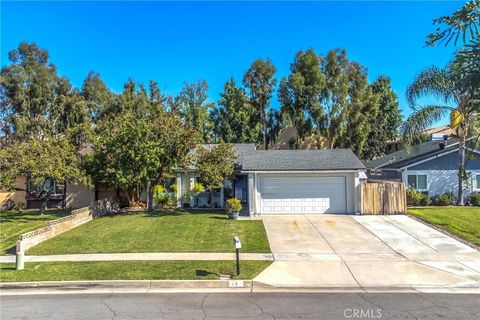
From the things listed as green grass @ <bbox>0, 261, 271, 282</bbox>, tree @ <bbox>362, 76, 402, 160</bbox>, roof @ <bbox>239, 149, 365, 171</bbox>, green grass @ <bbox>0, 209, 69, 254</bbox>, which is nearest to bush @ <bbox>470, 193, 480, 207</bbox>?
roof @ <bbox>239, 149, 365, 171</bbox>

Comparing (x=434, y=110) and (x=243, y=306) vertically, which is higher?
(x=434, y=110)

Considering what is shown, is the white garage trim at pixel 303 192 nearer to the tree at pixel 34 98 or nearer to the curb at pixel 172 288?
the curb at pixel 172 288

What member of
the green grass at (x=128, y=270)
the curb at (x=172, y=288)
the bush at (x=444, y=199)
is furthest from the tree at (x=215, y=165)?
the bush at (x=444, y=199)

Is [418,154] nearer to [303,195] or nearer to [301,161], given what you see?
[301,161]

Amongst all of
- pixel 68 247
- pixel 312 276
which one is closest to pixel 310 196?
pixel 312 276

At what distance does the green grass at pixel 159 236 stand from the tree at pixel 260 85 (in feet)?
64.7

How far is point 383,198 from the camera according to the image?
20969mm

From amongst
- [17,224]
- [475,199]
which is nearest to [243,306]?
[17,224]

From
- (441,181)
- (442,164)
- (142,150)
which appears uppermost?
(142,150)

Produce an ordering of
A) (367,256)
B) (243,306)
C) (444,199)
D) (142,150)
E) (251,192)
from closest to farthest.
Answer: (243,306), (367,256), (142,150), (251,192), (444,199)

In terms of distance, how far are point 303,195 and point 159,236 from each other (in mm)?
9192

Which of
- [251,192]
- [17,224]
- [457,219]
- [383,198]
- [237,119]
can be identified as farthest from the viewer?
[237,119]

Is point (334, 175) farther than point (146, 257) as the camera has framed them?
Yes

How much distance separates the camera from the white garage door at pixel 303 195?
71.1 feet
